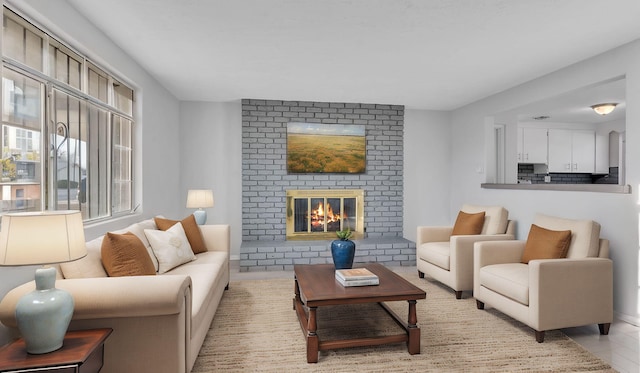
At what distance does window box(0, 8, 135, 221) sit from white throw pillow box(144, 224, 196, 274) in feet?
1.84

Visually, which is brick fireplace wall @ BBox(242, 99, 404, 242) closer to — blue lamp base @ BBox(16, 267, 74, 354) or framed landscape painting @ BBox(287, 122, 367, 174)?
framed landscape painting @ BBox(287, 122, 367, 174)

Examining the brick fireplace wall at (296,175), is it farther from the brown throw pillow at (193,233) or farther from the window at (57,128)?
the window at (57,128)

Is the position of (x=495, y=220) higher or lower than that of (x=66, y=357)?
higher

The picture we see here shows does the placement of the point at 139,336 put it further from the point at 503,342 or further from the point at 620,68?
the point at 620,68

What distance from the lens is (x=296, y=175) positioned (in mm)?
5465

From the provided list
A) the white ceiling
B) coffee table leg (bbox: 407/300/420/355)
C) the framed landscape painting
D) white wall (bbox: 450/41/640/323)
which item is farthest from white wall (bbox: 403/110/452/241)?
coffee table leg (bbox: 407/300/420/355)

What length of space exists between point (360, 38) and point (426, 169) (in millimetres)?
3490

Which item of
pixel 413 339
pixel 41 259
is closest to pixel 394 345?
pixel 413 339

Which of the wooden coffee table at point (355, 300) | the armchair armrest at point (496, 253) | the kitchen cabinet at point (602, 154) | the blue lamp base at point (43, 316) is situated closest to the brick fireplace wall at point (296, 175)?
the armchair armrest at point (496, 253)

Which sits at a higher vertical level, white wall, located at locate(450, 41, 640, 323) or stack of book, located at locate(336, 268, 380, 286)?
white wall, located at locate(450, 41, 640, 323)

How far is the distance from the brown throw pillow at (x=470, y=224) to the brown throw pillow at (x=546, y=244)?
0.79 meters

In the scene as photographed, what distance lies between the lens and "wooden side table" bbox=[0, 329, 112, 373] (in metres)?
1.45

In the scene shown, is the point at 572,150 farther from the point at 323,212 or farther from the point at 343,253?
the point at 343,253

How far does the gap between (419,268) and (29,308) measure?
3832mm
